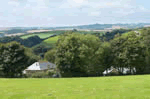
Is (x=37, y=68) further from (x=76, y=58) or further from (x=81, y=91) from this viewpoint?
(x=81, y=91)

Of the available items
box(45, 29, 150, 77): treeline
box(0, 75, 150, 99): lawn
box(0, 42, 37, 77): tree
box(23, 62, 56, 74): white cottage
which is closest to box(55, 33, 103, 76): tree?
box(45, 29, 150, 77): treeline

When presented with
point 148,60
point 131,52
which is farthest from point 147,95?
point 148,60

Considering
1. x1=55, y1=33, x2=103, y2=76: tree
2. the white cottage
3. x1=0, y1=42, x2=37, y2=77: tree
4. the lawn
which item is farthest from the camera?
the white cottage

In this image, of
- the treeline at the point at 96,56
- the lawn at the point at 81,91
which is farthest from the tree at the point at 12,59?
the lawn at the point at 81,91

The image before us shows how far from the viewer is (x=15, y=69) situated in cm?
5928

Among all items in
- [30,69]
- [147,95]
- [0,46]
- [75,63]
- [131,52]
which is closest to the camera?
[147,95]

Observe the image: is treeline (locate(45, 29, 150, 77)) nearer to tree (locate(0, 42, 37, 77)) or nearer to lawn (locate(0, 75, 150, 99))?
tree (locate(0, 42, 37, 77))

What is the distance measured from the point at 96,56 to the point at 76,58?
23.6 ft

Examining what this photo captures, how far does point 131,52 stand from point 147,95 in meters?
43.7

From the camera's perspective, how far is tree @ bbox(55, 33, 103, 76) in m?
53.5

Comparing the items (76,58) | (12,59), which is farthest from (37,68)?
(76,58)

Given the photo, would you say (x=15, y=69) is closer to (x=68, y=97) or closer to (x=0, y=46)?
(x=0, y=46)

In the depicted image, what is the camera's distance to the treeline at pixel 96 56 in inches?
2128

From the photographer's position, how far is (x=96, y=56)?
58500 millimetres
